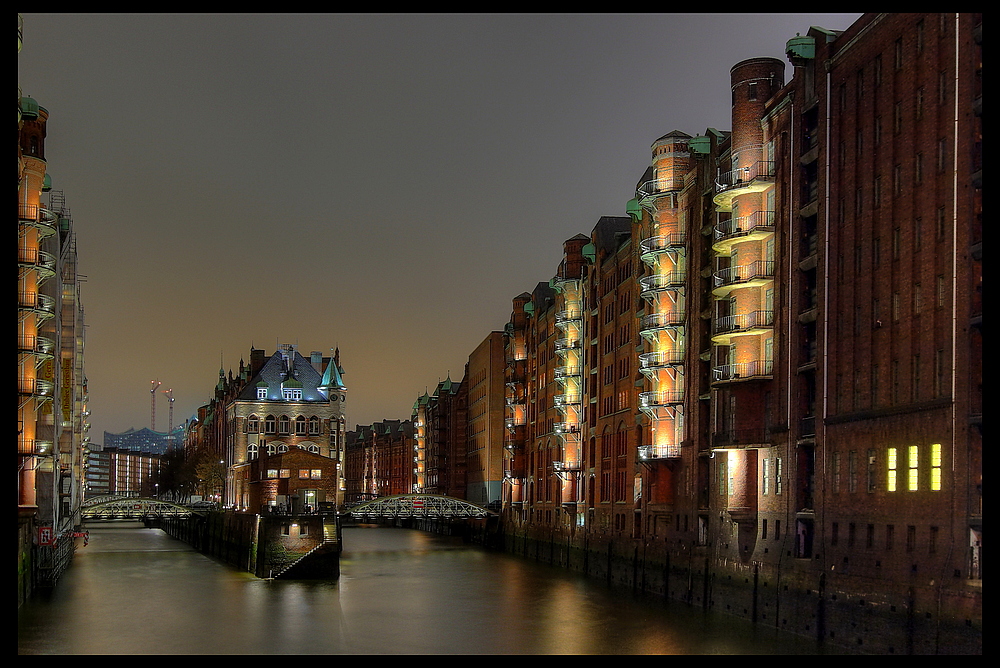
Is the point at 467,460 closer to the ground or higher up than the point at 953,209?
closer to the ground

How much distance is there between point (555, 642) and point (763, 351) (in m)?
14.4

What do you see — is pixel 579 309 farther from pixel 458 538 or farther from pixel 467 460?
pixel 467 460

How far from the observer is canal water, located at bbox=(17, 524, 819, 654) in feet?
145

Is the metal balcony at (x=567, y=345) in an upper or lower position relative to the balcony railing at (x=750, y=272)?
lower

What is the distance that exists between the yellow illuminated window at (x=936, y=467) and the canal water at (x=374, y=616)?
6711 millimetres

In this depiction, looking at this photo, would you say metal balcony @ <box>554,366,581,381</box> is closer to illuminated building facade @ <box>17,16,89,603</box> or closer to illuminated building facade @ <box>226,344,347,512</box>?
illuminated building facade @ <box>17,16,89,603</box>

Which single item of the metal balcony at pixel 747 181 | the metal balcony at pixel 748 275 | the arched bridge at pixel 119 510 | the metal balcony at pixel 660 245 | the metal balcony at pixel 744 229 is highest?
the metal balcony at pixel 747 181

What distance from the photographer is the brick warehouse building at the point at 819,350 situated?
34.8 meters

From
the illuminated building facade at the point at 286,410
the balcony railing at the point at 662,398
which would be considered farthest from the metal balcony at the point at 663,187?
the illuminated building facade at the point at 286,410

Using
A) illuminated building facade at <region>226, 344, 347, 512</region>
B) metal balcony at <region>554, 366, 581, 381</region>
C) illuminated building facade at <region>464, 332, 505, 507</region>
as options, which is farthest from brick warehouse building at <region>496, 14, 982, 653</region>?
illuminated building facade at <region>226, 344, 347, 512</region>

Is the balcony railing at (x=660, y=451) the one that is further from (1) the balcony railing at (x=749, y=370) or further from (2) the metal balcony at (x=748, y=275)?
(2) the metal balcony at (x=748, y=275)

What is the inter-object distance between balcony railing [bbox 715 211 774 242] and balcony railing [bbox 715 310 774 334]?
3.21 metres
